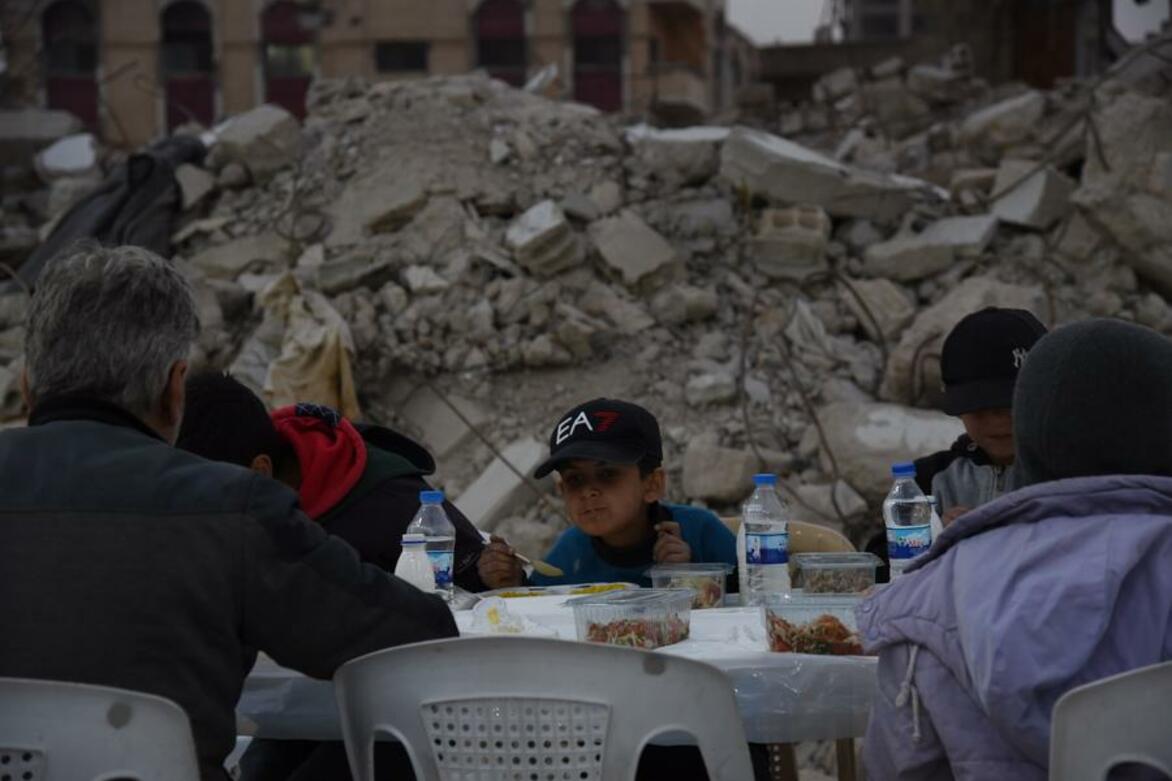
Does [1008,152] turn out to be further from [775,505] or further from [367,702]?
[367,702]

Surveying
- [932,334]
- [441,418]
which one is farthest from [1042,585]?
[441,418]

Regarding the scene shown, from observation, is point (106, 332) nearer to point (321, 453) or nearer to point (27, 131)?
point (321, 453)

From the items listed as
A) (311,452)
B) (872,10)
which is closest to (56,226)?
(311,452)

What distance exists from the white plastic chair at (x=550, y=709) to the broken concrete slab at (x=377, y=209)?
311 inches

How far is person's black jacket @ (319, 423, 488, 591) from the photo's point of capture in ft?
13.0

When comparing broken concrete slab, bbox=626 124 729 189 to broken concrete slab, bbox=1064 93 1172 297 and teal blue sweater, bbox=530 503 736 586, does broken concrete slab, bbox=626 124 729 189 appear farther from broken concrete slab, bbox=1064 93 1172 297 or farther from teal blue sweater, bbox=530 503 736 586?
teal blue sweater, bbox=530 503 736 586

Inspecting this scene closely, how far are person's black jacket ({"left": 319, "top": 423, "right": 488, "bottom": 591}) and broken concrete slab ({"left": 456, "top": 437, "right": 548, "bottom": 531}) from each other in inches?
163

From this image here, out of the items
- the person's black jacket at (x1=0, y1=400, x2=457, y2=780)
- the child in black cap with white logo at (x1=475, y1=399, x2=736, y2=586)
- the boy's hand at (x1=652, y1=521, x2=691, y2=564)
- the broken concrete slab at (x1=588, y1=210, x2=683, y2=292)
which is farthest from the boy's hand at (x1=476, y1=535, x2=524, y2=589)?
the broken concrete slab at (x1=588, y1=210, x2=683, y2=292)

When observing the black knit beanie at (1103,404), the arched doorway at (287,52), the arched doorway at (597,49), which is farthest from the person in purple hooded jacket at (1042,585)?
the arched doorway at (597,49)

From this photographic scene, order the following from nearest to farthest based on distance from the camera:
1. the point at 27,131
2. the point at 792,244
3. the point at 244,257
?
the point at 792,244 → the point at 244,257 → the point at 27,131

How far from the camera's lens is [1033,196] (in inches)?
395

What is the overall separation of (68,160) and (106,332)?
14.5 meters

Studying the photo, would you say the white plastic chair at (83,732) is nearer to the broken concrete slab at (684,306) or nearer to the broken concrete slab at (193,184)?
the broken concrete slab at (684,306)

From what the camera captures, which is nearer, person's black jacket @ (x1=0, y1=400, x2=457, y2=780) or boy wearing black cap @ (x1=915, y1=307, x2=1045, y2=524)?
person's black jacket @ (x1=0, y1=400, x2=457, y2=780)
